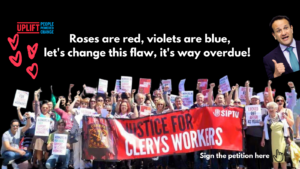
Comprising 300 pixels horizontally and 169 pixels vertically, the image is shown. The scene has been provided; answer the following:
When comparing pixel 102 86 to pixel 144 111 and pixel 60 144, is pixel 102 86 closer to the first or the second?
pixel 144 111

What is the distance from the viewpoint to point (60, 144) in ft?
33.5

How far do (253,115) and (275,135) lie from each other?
645mm

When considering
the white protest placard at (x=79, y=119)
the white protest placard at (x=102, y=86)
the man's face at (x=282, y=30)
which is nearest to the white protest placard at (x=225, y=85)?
the man's face at (x=282, y=30)

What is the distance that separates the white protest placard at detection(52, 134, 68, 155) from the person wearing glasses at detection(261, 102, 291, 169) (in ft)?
14.9

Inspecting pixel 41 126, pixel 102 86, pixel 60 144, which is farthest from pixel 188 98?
pixel 41 126

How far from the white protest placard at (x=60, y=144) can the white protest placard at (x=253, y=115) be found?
4.25m

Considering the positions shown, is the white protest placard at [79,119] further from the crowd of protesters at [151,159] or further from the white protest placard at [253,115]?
the white protest placard at [253,115]

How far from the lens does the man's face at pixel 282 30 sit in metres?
11.6

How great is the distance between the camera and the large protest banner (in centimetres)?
979

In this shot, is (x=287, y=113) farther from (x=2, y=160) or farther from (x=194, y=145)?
(x=2, y=160)

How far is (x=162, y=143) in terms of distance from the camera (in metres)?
10.0

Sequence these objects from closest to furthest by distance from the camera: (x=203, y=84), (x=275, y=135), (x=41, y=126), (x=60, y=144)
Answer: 1. (x=275, y=135)
2. (x=60, y=144)
3. (x=41, y=126)
4. (x=203, y=84)

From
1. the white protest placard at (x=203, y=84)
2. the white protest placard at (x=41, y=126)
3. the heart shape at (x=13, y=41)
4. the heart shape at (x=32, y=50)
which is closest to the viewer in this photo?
the white protest placard at (x=41, y=126)

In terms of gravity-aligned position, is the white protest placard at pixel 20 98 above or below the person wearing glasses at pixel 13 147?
above
